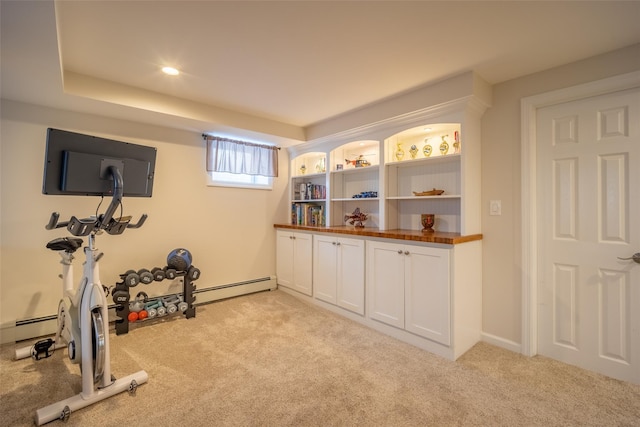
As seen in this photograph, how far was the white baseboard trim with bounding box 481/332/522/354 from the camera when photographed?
8.09 feet

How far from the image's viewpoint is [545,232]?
2.41 meters

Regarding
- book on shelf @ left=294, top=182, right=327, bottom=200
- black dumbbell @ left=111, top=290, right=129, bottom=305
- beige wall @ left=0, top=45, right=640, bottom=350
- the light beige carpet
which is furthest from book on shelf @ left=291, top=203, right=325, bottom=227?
black dumbbell @ left=111, top=290, right=129, bottom=305

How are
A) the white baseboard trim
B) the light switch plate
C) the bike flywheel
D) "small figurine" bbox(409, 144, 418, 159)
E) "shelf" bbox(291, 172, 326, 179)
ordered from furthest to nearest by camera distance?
"shelf" bbox(291, 172, 326, 179) < "small figurine" bbox(409, 144, 418, 159) < the light switch plate < the white baseboard trim < the bike flywheel

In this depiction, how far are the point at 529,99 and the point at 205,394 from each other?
3273 millimetres

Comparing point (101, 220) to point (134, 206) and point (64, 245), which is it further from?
point (134, 206)

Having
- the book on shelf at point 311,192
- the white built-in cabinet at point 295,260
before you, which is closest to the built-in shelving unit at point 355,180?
the book on shelf at point 311,192

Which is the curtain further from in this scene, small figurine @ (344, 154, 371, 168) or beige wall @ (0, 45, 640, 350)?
small figurine @ (344, 154, 371, 168)

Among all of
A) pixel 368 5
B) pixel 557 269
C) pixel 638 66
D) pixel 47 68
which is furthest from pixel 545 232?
pixel 47 68

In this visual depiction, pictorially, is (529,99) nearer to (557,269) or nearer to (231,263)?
(557,269)

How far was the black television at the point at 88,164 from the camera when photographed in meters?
1.63

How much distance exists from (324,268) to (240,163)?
5.73 feet

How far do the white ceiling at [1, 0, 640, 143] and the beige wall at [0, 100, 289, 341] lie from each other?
314 millimetres

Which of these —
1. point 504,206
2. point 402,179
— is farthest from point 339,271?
point 504,206

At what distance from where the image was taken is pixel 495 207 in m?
2.59
